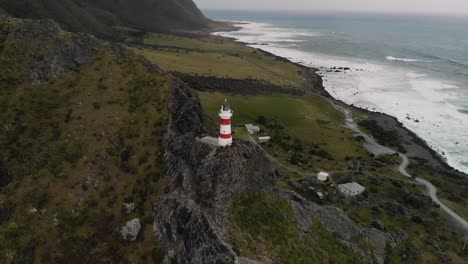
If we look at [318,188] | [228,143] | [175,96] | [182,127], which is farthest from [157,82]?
[318,188]

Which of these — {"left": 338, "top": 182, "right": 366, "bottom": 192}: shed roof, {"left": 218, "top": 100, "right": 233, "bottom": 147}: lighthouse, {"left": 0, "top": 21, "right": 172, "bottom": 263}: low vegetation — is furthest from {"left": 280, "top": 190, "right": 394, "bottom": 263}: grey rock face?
{"left": 338, "top": 182, "right": 366, "bottom": 192}: shed roof

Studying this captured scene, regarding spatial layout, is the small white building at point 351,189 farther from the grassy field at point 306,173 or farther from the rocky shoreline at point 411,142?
the rocky shoreline at point 411,142

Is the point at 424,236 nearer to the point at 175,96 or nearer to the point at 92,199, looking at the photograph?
the point at 175,96

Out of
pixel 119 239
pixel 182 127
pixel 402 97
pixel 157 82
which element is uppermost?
pixel 157 82

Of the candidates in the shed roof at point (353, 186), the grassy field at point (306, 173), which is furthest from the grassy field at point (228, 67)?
the shed roof at point (353, 186)

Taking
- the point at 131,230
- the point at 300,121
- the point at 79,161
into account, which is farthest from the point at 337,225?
the point at 300,121

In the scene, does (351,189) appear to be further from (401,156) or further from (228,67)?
(228,67)

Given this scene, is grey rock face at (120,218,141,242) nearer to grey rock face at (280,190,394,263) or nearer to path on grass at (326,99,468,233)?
grey rock face at (280,190,394,263)
